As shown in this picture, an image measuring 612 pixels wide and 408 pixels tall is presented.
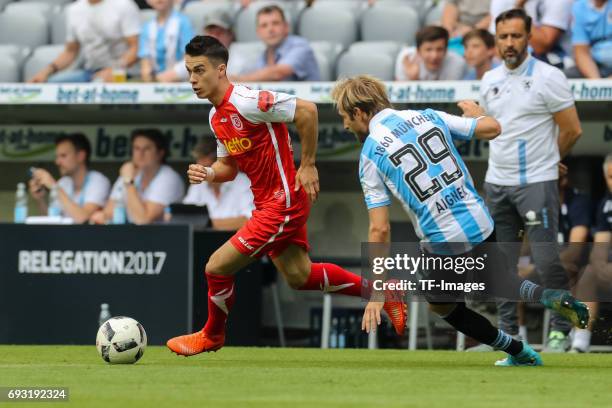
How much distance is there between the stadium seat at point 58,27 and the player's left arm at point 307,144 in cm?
704

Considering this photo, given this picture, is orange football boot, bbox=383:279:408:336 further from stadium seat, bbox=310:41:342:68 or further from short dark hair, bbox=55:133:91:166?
short dark hair, bbox=55:133:91:166

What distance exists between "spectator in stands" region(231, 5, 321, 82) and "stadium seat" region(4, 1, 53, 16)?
3.57 meters

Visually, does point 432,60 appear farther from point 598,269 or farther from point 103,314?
point 103,314

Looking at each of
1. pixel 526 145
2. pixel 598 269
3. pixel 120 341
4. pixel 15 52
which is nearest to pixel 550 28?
pixel 526 145

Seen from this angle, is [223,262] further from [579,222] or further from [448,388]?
[579,222]

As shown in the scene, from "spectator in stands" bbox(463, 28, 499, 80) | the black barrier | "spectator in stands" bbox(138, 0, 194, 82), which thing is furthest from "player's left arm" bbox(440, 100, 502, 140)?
"spectator in stands" bbox(138, 0, 194, 82)

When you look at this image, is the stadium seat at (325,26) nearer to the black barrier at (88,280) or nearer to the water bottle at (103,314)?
the black barrier at (88,280)

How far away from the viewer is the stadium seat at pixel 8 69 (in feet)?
44.5

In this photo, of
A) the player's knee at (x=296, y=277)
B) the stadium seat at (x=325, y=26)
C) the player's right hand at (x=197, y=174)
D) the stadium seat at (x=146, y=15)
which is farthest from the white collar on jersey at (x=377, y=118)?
the stadium seat at (x=146, y=15)

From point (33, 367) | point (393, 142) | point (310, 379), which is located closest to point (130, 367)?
point (33, 367)

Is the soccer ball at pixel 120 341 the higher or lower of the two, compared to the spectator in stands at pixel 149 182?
lower

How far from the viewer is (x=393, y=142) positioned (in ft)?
24.4

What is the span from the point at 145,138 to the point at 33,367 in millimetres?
4878

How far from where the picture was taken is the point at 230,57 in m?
12.7
